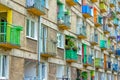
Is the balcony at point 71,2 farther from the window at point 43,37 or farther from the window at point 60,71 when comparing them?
the window at point 60,71

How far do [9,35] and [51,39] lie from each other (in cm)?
739

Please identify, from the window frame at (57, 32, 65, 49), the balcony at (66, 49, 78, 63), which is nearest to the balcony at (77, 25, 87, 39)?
the balcony at (66, 49, 78, 63)

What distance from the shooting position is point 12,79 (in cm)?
2080

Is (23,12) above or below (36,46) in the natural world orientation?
above

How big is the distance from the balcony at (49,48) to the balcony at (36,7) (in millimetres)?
2379

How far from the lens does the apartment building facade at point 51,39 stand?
20.7 metres

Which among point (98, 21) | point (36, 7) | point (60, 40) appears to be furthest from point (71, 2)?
point (98, 21)

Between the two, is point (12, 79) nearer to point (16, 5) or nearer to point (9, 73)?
point (9, 73)

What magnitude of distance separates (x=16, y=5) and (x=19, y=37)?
197 centimetres

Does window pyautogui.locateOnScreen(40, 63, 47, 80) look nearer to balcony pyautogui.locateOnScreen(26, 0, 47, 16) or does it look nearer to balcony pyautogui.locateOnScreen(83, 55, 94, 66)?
balcony pyautogui.locateOnScreen(26, 0, 47, 16)

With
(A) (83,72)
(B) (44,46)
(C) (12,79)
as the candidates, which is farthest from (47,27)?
(A) (83,72)

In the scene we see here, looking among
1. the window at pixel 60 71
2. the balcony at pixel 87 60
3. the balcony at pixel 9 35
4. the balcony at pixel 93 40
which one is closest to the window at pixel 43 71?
the window at pixel 60 71

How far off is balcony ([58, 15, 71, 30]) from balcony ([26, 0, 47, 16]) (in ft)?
13.2

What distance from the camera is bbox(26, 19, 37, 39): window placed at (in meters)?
23.8
